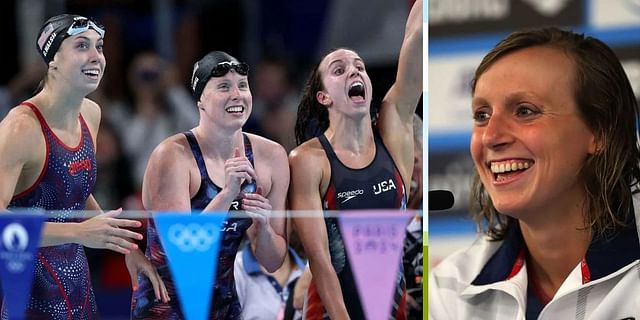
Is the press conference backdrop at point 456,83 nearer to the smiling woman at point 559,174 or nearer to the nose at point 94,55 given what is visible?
the smiling woman at point 559,174

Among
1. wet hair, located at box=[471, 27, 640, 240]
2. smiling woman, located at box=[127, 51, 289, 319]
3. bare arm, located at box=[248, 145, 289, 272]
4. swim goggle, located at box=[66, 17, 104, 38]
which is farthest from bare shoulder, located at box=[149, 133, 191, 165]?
wet hair, located at box=[471, 27, 640, 240]

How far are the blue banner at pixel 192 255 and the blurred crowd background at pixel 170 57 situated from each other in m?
0.11

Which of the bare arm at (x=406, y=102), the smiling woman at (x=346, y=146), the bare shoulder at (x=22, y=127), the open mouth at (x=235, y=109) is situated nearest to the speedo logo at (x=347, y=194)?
the smiling woman at (x=346, y=146)

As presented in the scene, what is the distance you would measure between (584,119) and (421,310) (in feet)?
2.08

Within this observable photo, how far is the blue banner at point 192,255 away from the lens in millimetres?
2340

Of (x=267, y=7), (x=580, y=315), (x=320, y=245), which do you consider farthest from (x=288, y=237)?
(x=580, y=315)

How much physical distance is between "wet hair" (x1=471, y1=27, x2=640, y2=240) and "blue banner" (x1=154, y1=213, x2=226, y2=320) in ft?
3.04

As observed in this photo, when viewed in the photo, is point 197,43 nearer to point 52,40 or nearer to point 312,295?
point 52,40

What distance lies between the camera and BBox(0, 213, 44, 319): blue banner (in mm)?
2367

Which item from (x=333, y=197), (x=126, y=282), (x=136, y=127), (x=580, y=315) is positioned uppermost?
(x=136, y=127)

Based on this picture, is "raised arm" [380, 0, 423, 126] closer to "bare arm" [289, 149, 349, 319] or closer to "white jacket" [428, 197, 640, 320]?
"bare arm" [289, 149, 349, 319]

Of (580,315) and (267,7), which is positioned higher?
(267,7)

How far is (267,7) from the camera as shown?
243 centimetres

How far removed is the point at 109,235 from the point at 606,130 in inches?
49.6
